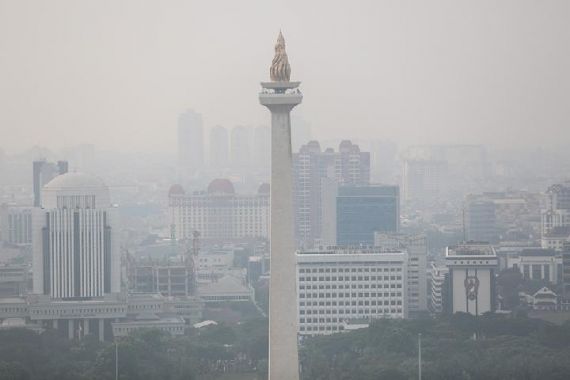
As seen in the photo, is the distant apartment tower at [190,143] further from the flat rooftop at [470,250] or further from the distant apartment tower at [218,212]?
the flat rooftop at [470,250]

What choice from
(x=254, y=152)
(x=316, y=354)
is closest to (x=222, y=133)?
(x=254, y=152)

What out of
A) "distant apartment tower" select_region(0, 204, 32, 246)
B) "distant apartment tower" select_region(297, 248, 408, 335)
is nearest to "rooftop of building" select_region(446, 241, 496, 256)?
"distant apartment tower" select_region(297, 248, 408, 335)

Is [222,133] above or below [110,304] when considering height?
above

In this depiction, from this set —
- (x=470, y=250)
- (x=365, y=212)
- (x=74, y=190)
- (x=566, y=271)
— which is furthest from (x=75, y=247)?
(x=365, y=212)

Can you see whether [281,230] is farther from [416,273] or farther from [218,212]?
[218,212]

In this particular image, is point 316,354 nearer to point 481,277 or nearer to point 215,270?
point 481,277

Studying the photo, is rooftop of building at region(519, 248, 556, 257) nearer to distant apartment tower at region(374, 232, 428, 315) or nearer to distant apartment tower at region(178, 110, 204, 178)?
distant apartment tower at region(374, 232, 428, 315)

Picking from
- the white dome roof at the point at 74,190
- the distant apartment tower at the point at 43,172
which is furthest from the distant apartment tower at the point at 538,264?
the distant apartment tower at the point at 43,172
